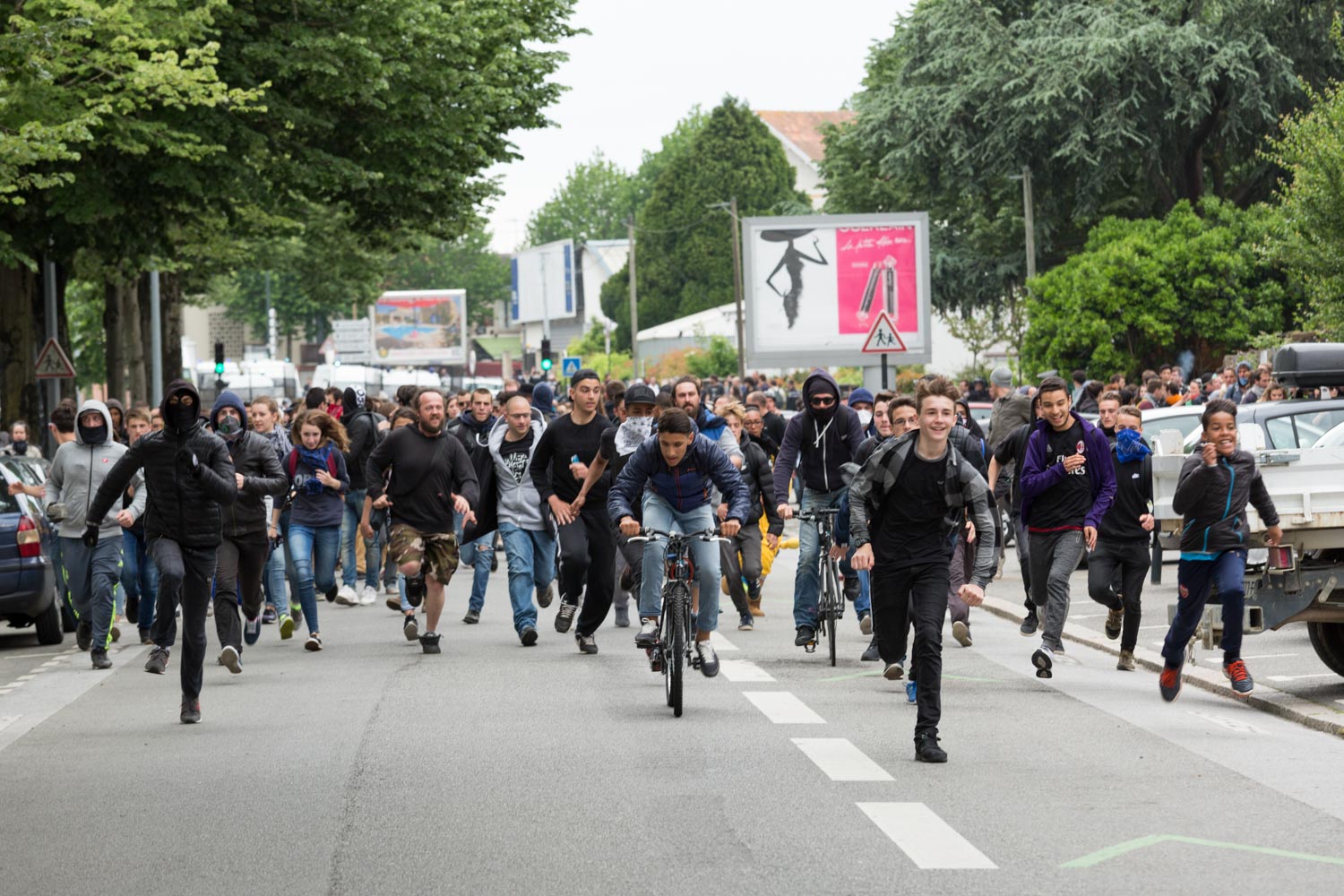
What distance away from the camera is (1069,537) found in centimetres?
1245

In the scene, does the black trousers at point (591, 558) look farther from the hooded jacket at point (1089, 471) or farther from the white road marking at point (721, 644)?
the hooded jacket at point (1089, 471)

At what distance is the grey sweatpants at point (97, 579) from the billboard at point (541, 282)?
111686mm

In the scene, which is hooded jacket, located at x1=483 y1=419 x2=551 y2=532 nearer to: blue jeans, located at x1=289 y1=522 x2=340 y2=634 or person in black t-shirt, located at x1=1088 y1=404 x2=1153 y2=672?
blue jeans, located at x1=289 y1=522 x2=340 y2=634

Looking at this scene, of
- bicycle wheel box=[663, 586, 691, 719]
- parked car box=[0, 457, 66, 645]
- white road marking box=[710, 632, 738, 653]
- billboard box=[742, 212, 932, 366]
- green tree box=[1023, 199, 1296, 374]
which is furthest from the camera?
green tree box=[1023, 199, 1296, 374]

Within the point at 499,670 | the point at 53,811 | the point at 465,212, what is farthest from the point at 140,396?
the point at 53,811

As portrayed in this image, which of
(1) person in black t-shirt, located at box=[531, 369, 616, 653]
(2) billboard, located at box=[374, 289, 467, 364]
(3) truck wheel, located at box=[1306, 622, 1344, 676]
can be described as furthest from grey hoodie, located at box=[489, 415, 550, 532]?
(2) billboard, located at box=[374, 289, 467, 364]

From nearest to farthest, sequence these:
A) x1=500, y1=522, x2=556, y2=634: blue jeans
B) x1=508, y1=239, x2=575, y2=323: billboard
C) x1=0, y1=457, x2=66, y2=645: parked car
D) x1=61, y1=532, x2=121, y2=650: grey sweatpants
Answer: x1=61, y1=532, x2=121, y2=650: grey sweatpants, x1=500, y1=522, x2=556, y2=634: blue jeans, x1=0, y1=457, x2=66, y2=645: parked car, x1=508, y1=239, x2=575, y2=323: billboard

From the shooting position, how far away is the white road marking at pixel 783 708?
10672 mm

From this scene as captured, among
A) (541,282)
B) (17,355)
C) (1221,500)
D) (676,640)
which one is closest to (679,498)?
(676,640)

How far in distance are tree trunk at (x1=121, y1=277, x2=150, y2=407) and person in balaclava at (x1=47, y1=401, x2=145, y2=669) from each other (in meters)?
24.6

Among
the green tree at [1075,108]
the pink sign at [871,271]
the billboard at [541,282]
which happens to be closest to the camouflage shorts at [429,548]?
the pink sign at [871,271]

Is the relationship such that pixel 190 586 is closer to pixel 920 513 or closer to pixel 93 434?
pixel 93 434

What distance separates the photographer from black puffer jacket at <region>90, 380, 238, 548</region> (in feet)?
37.0

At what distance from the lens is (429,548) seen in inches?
564
